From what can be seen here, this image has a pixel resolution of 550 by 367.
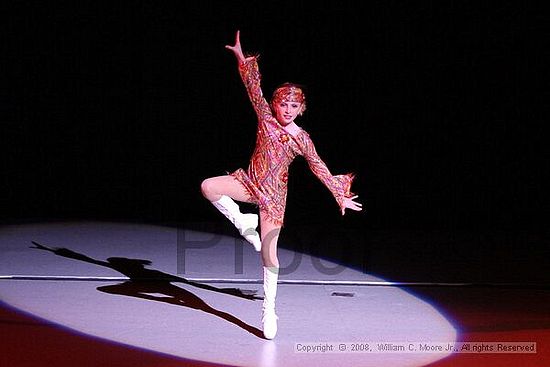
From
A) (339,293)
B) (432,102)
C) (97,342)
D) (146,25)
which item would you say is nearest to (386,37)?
(432,102)

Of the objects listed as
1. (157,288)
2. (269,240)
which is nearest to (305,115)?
(157,288)

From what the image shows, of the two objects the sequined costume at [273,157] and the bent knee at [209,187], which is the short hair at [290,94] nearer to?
the sequined costume at [273,157]

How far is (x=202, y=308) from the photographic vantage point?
12.4 feet

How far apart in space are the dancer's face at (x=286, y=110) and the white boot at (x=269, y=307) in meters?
0.64

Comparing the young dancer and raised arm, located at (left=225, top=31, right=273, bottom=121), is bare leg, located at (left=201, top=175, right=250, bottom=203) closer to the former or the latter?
the young dancer

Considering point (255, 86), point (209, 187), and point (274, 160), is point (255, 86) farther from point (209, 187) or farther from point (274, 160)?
point (209, 187)

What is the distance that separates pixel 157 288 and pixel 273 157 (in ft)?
4.09

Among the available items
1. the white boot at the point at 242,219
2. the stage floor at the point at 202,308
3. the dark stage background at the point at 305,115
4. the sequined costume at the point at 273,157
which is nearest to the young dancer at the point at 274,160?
the sequined costume at the point at 273,157

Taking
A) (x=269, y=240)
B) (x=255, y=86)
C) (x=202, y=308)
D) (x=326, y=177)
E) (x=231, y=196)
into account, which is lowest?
(x=202, y=308)

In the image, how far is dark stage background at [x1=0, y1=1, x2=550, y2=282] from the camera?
21.3 feet

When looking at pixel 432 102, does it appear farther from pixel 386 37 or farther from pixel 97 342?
pixel 97 342

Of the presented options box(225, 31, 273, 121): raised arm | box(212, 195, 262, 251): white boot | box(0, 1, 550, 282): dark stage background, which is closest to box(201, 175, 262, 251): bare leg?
box(212, 195, 262, 251): white boot

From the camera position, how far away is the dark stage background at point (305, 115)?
21.3 feet

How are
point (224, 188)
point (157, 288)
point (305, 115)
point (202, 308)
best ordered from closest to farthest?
point (224, 188)
point (202, 308)
point (157, 288)
point (305, 115)
